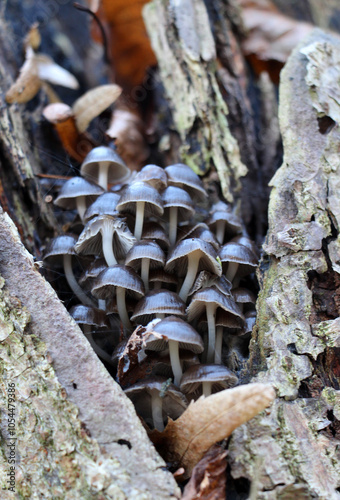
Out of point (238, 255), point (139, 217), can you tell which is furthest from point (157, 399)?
point (139, 217)

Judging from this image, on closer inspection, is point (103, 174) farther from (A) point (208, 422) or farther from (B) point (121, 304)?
(A) point (208, 422)

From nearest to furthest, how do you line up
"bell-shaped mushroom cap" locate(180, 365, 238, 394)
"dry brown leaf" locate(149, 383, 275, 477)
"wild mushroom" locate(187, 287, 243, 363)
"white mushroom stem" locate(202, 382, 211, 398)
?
"dry brown leaf" locate(149, 383, 275, 477)
"bell-shaped mushroom cap" locate(180, 365, 238, 394)
"white mushroom stem" locate(202, 382, 211, 398)
"wild mushroom" locate(187, 287, 243, 363)

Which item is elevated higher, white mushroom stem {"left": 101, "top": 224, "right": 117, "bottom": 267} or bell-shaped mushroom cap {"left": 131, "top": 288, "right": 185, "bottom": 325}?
white mushroom stem {"left": 101, "top": 224, "right": 117, "bottom": 267}

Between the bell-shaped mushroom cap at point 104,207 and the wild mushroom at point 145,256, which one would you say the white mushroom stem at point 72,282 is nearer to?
the bell-shaped mushroom cap at point 104,207

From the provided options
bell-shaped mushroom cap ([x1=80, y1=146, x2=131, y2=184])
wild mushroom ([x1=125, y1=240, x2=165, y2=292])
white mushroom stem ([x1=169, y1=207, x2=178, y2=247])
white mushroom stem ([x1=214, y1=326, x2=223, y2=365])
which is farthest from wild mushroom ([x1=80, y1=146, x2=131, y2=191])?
white mushroom stem ([x1=214, y1=326, x2=223, y2=365])

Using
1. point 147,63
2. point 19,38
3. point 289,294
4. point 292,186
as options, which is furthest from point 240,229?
point 19,38

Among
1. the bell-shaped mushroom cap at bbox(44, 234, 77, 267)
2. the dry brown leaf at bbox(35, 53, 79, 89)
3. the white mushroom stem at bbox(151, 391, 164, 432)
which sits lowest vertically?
the white mushroom stem at bbox(151, 391, 164, 432)

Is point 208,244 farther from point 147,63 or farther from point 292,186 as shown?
point 147,63

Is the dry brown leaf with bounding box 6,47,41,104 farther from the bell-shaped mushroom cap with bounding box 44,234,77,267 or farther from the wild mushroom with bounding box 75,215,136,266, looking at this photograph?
the wild mushroom with bounding box 75,215,136,266
